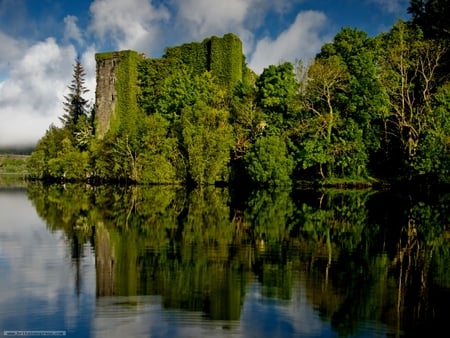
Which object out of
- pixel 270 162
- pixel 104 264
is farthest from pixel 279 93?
pixel 104 264

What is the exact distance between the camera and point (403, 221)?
1844 cm

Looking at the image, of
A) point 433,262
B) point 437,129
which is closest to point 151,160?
point 437,129

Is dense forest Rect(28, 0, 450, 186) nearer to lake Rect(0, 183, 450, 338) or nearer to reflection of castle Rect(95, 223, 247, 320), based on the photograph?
lake Rect(0, 183, 450, 338)

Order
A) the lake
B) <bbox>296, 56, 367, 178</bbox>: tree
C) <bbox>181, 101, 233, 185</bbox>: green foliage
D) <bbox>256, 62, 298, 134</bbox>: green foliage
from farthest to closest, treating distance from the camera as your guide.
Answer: <bbox>181, 101, 233, 185</bbox>: green foliage, <bbox>256, 62, 298, 134</bbox>: green foliage, <bbox>296, 56, 367, 178</bbox>: tree, the lake

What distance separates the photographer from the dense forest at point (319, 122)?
126ft

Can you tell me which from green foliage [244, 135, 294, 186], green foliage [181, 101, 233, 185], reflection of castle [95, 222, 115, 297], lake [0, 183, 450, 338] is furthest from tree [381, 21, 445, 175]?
reflection of castle [95, 222, 115, 297]

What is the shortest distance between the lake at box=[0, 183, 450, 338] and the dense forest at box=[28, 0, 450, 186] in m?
21.7

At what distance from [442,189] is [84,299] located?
3239 centimetres

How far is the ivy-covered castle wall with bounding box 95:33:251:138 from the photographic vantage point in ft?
182

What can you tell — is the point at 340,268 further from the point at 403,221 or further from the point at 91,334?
the point at 403,221

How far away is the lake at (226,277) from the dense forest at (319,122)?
855 inches

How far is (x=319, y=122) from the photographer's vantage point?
41.0 metres

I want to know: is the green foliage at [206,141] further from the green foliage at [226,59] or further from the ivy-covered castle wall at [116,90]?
the ivy-covered castle wall at [116,90]

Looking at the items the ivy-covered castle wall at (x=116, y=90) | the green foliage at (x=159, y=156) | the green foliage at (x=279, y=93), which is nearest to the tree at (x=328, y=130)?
the green foliage at (x=279, y=93)
